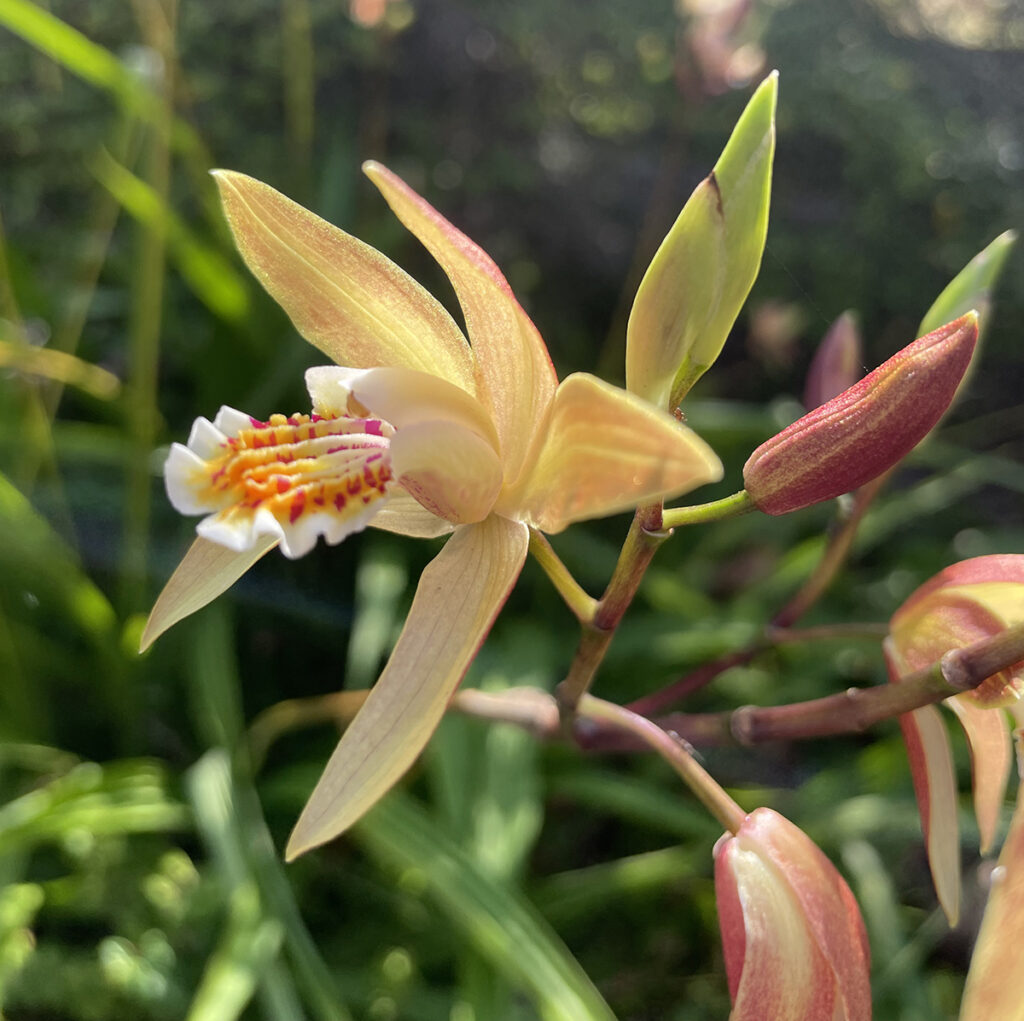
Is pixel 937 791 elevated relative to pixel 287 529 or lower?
lower

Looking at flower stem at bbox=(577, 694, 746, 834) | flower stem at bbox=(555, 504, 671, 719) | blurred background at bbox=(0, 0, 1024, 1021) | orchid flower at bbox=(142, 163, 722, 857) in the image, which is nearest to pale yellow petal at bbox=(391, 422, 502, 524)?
orchid flower at bbox=(142, 163, 722, 857)

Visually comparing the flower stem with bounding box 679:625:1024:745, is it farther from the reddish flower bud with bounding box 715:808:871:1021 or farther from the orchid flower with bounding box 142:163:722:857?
the orchid flower with bounding box 142:163:722:857

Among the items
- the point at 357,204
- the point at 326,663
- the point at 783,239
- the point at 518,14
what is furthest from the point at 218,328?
the point at 783,239

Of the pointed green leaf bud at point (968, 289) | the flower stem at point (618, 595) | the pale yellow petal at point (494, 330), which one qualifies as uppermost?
the pointed green leaf bud at point (968, 289)

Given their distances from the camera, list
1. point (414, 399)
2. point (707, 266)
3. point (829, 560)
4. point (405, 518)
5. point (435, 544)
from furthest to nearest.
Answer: point (435, 544), point (829, 560), point (405, 518), point (414, 399), point (707, 266)

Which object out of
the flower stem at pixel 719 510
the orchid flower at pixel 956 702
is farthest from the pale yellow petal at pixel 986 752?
the flower stem at pixel 719 510

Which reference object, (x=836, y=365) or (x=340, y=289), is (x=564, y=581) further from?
(x=836, y=365)

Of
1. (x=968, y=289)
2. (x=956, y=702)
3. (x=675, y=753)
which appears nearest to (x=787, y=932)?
(x=675, y=753)

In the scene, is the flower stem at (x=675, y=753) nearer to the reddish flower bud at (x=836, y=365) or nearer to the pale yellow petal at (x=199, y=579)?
the pale yellow petal at (x=199, y=579)

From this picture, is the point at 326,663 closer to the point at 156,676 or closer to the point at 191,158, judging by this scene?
the point at 156,676
